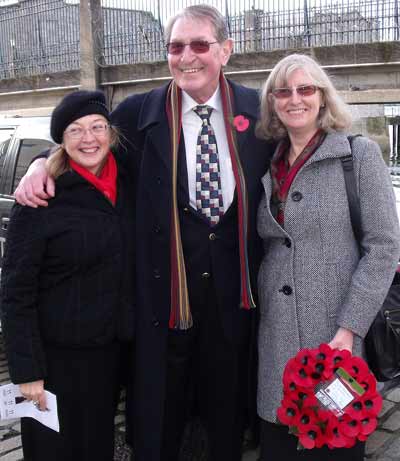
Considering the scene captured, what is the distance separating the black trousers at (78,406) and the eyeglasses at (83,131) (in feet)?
2.94

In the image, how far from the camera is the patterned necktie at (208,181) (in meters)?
2.77

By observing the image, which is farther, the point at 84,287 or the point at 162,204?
the point at 162,204

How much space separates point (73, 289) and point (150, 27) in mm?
11492

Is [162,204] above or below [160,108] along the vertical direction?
below

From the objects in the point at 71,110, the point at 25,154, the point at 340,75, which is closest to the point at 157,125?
the point at 71,110

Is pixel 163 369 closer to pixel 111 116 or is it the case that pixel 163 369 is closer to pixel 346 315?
pixel 346 315

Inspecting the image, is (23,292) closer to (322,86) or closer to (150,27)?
(322,86)

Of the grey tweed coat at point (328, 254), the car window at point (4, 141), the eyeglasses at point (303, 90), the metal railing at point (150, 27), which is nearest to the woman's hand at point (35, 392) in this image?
the grey tweed coat at point (328, 254)

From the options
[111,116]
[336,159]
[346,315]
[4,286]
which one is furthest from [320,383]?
[111,116]

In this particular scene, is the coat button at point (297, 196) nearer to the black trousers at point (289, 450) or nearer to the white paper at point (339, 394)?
the white paper at point (339, 394)

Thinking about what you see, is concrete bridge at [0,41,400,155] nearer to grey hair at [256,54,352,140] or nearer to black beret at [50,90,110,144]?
grey hair at [256,54,352,140]

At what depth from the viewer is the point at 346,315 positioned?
233cm

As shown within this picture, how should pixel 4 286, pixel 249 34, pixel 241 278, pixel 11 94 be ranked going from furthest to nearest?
1. pixel 11 94
2. pixel 249 34
3. pixel 241 278
4. pixel 4 286

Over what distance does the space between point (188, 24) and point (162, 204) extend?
0.83 m
